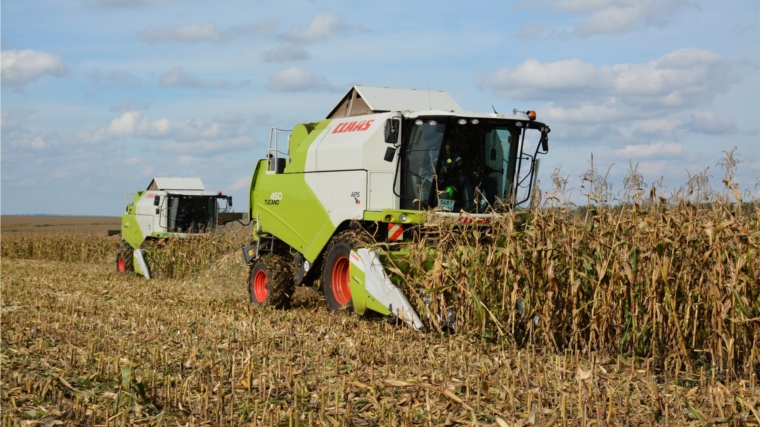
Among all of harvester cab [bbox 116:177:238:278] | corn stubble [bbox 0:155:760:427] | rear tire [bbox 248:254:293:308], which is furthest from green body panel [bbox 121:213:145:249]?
corn stubble [bbox 0:155:760:427]

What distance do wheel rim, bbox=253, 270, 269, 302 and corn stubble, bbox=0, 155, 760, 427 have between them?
85.7 inches

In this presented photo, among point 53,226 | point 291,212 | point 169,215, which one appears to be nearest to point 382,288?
point 291,212

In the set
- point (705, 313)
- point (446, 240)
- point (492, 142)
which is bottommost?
point (705, 313)

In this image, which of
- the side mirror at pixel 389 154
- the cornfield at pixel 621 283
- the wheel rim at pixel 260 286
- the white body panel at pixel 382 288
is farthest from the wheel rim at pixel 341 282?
the wheel rim at pixel 260 286

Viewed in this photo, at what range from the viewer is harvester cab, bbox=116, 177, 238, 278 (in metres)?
17.7

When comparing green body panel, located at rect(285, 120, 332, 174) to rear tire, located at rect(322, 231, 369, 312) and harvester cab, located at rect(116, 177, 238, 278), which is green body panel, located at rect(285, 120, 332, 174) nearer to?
rear tire, located at rect(322, 231, 369, 312)

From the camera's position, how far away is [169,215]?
17844mm

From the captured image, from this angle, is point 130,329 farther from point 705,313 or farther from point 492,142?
point 705,313

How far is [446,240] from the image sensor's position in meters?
7.28

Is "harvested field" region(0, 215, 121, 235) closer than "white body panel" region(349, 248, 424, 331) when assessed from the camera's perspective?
No

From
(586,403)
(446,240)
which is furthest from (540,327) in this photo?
(586,403)

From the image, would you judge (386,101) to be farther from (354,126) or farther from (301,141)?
(301,141)

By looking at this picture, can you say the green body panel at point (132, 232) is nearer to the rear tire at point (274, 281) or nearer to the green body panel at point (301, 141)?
the rear tire at point (274, 281)

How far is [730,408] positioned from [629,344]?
162 cm
